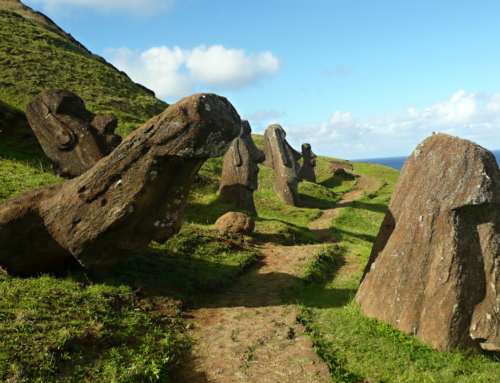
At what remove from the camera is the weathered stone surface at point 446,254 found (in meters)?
6.85

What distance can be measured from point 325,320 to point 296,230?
9.73 meters

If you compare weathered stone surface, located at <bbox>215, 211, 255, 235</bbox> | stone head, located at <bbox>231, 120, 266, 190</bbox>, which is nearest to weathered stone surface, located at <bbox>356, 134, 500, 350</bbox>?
weathered stone surface, located at <bbox>215, 211, 255, 235</bbox>

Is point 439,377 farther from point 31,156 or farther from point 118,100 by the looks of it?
point 118,100

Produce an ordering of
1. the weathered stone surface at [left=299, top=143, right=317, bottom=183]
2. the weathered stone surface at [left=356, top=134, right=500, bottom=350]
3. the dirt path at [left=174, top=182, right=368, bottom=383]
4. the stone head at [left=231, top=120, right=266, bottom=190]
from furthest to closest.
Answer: the weathered stone surface at [left=299, top=143, right=317, bottom=183] < the stone head at [left=231, top=120, right=266, bottom=190] < the weathered stone surface at [left=356, top=134, right=500, bottom=350] < the dirt path at [left=174, top=182, right=368, bottom=383]

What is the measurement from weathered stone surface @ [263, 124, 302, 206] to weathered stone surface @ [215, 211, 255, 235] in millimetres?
10137

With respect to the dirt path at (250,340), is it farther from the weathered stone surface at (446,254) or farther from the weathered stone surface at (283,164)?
the weathered stone surface at (283,164)

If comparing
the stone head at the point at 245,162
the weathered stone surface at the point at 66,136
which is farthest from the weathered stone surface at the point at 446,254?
the weathered stone surface at the point at 66,136

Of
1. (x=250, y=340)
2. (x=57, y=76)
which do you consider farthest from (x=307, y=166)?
(x=250, y=340)

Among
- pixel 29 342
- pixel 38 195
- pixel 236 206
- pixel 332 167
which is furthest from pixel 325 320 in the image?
pixel 332 167

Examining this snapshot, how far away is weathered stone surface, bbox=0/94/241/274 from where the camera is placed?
7.85 metres

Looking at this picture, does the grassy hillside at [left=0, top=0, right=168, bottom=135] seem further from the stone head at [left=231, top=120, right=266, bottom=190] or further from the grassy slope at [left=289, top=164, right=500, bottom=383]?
the grassy slope at [left=289, top=164, right=500, bottom=383]

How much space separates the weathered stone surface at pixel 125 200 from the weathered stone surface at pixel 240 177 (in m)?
11.5

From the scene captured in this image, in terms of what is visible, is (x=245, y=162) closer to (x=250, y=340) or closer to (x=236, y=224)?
(x=236, y=224)

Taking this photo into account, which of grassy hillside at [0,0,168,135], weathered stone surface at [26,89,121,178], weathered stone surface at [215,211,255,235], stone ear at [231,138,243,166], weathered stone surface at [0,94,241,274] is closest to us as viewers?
weathered stone surface at [0,94,241,274]
